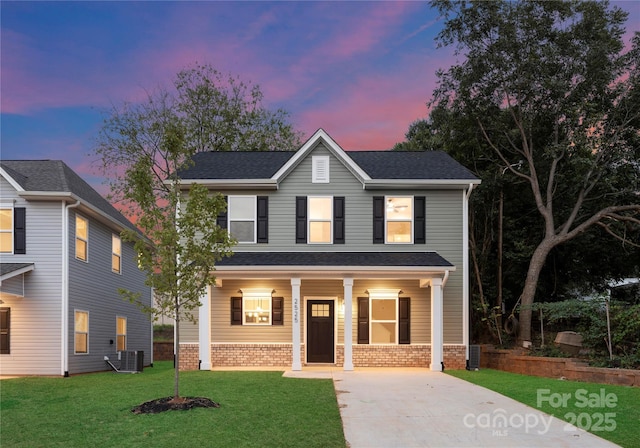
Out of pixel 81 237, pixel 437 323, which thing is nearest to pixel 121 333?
pixel 81 237

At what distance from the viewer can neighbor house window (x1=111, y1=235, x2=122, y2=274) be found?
22.3 meters

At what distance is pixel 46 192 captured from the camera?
671 inches

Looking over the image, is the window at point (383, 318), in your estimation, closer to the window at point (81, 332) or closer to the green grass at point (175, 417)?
the green grass at point (175, 417)

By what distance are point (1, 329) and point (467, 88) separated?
18145 millimetres

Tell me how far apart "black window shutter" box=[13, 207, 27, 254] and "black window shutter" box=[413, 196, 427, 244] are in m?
12.3

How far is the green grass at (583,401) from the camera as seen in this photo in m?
8.44

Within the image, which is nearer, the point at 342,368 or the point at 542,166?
the point at 342,368

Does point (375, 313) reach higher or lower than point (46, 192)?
lower

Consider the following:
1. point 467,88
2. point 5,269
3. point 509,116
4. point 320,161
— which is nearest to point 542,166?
point 509,116

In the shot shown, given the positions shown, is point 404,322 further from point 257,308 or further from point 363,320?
point 257,308

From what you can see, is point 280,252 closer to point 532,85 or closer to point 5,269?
point 5,269

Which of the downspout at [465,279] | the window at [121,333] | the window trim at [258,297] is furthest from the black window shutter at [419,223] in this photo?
the window at [121,333]

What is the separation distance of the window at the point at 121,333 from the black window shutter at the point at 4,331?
18.8 feet

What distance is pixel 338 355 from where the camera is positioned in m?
18.7
